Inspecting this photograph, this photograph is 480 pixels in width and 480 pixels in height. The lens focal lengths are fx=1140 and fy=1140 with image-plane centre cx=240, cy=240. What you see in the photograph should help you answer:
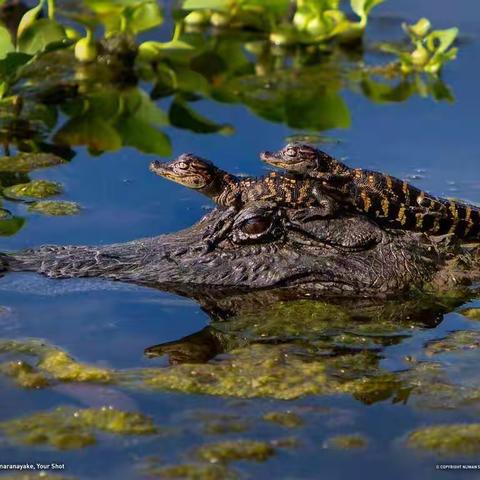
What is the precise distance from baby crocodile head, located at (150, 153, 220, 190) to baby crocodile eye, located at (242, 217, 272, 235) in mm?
596

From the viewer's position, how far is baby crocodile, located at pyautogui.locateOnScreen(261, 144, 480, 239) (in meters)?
7.30

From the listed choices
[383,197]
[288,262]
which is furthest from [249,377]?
[383,197]

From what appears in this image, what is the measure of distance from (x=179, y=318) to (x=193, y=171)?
123 centimetres

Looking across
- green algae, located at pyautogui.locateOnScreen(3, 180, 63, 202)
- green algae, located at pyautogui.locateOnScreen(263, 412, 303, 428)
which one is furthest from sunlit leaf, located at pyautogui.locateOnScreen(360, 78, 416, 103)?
green algae, located at pyautogui.locateOnScreen(263, 412, 303, 428)

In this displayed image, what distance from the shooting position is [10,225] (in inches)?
334

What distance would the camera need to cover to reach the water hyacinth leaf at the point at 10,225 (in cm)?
831

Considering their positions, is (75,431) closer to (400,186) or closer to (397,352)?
(397,352)

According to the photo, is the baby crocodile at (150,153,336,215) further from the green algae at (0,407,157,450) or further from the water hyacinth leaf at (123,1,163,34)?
the water hyacinth leaf at (123,1,163,34)

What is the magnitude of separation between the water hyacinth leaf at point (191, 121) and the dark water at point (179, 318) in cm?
16

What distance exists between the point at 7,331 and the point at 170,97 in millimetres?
6530

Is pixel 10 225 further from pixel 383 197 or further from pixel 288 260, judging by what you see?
pixel 383 197

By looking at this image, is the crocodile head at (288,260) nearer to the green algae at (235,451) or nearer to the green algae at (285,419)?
the green algae at (285,419)

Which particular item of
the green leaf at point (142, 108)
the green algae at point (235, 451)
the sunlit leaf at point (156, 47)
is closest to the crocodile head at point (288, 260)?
the green algae at point (235, 451)

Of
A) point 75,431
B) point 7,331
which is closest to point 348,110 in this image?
point 7,331
